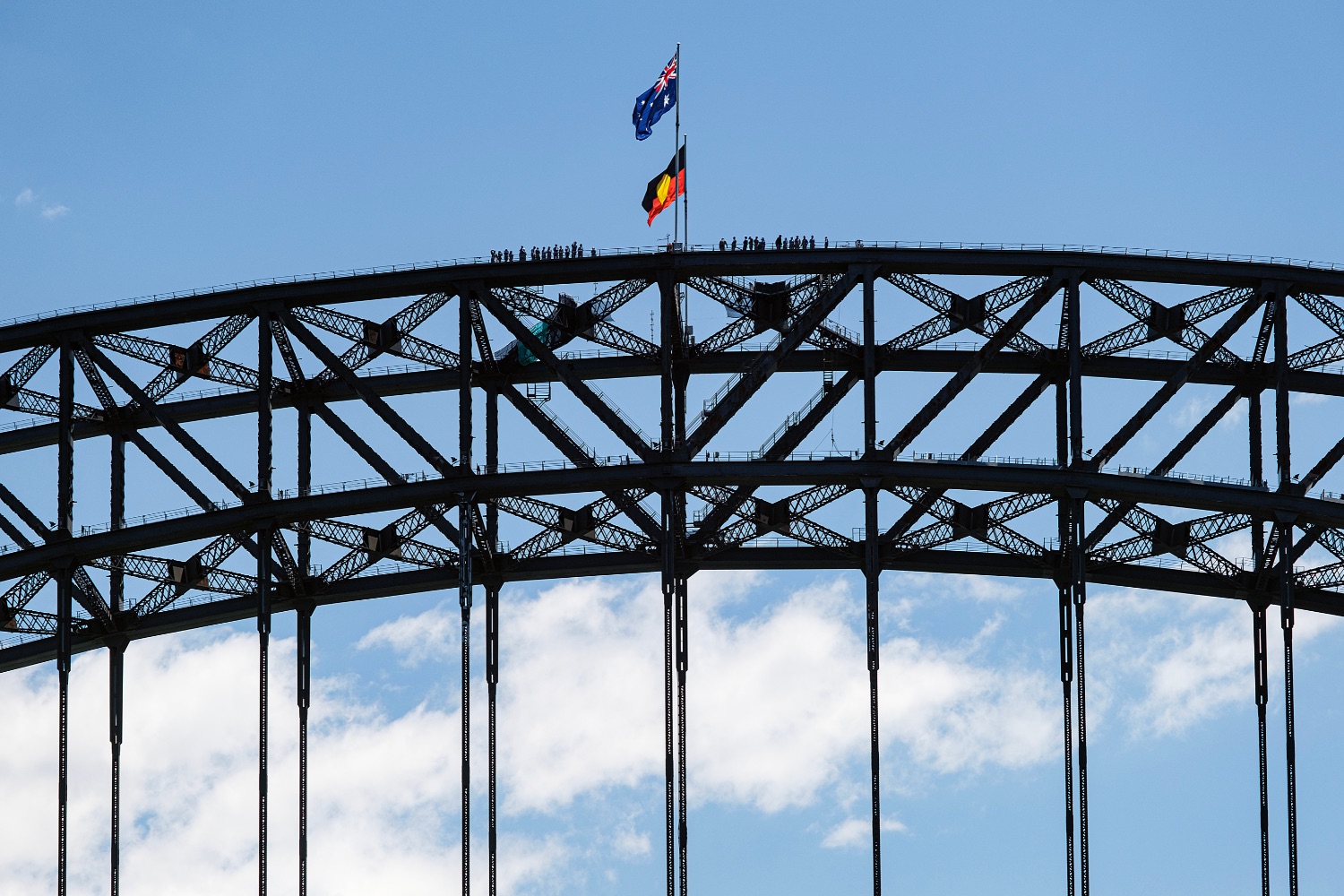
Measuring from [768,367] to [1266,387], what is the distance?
12.9 meters

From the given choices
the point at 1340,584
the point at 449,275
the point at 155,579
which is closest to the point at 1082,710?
the point at 1340,584

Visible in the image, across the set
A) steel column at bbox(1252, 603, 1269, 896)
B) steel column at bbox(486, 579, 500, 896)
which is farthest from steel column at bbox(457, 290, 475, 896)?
steel column at bbox(1252, 603, 1269, 896)

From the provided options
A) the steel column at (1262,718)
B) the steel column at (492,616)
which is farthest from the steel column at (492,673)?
the steel column at (1262,718)

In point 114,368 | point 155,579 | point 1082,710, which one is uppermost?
point 114,368

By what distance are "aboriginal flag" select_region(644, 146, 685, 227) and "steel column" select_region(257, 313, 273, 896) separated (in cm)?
1002

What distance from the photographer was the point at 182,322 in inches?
2697

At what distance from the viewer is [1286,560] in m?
64.7

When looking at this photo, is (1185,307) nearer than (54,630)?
Yes

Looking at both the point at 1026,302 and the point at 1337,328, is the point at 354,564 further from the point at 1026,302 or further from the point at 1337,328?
the point at 1337,328

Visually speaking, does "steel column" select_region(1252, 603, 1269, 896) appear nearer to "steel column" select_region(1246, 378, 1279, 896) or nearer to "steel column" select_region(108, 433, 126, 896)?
"steel column" select_region(1246, 378, 1279, 896)

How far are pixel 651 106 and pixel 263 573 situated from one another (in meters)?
15.4

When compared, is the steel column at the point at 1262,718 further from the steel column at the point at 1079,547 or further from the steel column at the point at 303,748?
the steel column at the point at 303,748

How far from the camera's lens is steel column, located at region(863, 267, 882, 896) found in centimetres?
6175

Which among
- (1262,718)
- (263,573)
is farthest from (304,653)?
(1262,718)
